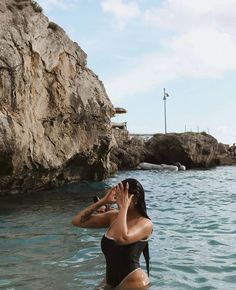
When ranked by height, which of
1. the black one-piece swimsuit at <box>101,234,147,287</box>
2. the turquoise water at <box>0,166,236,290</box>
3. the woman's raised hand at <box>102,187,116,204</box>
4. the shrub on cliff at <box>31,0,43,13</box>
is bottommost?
the turquoise water at <box>0,166,236,290</box>

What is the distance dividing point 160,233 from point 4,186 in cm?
Answer: 1008

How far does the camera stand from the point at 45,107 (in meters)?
21.9

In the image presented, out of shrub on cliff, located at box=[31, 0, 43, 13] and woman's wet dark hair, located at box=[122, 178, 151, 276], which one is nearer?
woman's wet dark hair, located at box=[122, 178, 151, 276]

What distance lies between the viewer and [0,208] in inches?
653

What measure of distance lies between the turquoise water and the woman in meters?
1.64

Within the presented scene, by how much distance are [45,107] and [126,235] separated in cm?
1701

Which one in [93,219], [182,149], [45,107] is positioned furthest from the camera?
[182,149]

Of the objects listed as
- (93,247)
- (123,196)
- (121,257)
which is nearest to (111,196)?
(123,196)

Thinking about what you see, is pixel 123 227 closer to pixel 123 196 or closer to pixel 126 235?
pixel 126 235

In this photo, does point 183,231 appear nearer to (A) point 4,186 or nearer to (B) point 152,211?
(B) point 152,211

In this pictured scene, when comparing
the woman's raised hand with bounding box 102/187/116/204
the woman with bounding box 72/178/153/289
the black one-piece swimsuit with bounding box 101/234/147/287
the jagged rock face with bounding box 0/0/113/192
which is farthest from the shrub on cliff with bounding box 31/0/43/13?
the black one-piece swimsuit with bounding box 101/234/147/287

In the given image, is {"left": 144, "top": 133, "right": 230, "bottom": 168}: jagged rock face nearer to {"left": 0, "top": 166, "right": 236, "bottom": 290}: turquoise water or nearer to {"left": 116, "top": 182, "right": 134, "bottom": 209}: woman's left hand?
{"left": 0, "top": 166, "right": 236, "bottom": 290}: turquoise water

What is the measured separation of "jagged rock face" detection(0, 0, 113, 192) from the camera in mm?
18422

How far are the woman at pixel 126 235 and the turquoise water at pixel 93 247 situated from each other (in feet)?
5.39
